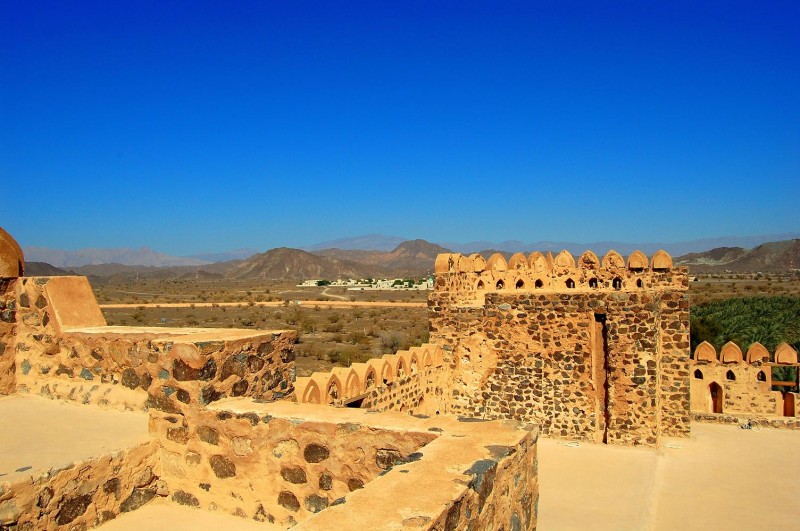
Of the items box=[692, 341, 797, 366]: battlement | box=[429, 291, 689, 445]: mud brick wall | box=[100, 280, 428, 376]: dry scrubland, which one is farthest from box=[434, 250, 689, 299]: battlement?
box=[100, 280, 428, 376]: dry scrubland

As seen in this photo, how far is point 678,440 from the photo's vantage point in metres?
9.97

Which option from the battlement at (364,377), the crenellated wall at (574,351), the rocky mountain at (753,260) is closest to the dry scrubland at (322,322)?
the crenellated wall at (574,351)

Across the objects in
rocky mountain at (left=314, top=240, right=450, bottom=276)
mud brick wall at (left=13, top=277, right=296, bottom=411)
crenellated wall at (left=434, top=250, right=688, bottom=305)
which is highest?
rocky mountain at (left=314, top=240, right=450, bottom=276)

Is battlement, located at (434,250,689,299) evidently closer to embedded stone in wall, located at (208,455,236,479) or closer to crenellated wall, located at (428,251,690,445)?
crenellated wall, located at (428,251,690,445)

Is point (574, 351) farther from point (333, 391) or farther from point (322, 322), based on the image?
point (322, 322)

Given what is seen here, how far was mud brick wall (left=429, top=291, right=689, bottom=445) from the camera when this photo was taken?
912 cm

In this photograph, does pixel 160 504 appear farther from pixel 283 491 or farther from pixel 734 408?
pixel 734 408

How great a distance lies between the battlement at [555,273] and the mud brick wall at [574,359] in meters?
0.52

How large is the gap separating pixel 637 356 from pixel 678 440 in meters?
2.01

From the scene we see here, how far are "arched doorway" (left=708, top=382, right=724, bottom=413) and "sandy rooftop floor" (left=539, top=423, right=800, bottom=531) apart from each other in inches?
69.0

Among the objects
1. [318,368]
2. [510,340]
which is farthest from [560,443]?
[318,368]

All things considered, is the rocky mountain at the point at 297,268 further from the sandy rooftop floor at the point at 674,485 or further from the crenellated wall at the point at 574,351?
the sandy rooftop floor at the point at 674,485

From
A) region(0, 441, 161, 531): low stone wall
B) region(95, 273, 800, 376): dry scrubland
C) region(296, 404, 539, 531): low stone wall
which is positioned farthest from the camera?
region(95, 273, 800, 376): dry scrubland

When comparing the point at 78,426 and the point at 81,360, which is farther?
the point at 81,360
